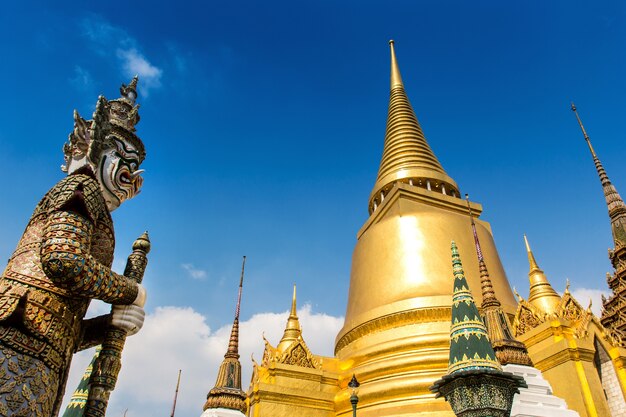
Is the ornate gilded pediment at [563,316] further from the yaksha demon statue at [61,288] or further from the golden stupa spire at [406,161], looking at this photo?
the yaksha demon statue at [61,288]

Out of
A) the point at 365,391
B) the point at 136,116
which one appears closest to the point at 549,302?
the point at 365,391

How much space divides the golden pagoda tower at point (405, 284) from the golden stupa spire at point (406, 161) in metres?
0.04

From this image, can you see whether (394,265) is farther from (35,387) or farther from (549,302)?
(35,387)

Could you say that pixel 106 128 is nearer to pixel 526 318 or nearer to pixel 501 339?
pixel 501 339

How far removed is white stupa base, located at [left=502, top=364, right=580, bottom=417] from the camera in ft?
19.4

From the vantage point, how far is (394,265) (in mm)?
15070

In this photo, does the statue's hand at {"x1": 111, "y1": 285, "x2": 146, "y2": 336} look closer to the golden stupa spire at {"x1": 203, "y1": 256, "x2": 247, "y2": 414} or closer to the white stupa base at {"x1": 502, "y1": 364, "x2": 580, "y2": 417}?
the white stupa base at {"x1": 502, "y1": 364, "x2": 580, "y2": 417}

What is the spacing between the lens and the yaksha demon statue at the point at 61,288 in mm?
2545

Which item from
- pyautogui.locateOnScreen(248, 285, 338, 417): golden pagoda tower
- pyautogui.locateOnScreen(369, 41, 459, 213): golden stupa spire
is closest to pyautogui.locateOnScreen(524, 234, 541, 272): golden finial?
pyautogui.locateOnScreen(369, 41, 459, 213): golden stupa spire

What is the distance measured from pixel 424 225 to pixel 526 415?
1021cm

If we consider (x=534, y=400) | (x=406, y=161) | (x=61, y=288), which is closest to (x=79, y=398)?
(x=61, y=288)

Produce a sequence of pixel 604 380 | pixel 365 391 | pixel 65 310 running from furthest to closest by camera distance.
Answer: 1. pixel 365 391
2. pixel 604 380
3. pixel 65 310

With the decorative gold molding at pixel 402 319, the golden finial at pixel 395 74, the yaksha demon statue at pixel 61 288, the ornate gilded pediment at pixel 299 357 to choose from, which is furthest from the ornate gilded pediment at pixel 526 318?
the golden finial at pixel 395 74

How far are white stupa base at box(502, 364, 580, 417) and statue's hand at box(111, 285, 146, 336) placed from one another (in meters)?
4.75
